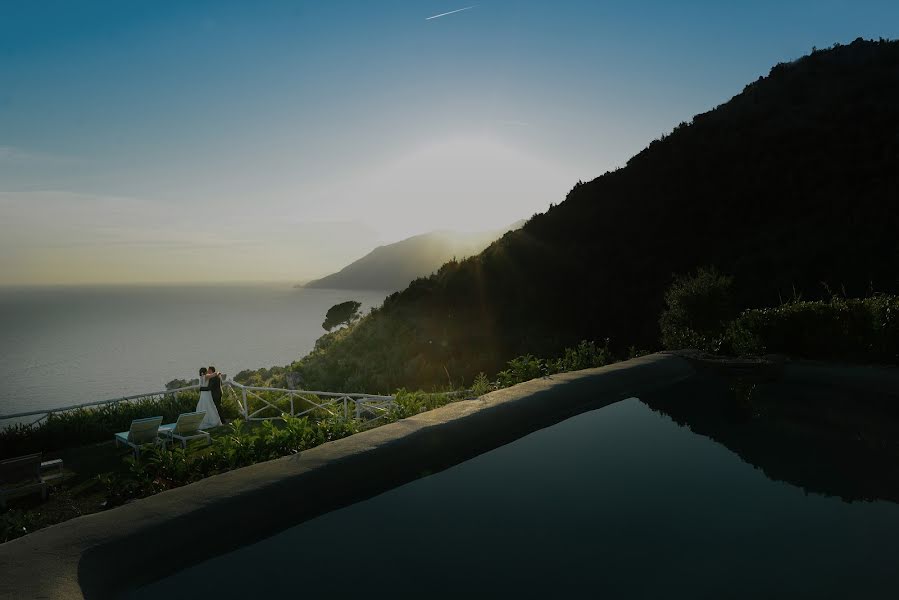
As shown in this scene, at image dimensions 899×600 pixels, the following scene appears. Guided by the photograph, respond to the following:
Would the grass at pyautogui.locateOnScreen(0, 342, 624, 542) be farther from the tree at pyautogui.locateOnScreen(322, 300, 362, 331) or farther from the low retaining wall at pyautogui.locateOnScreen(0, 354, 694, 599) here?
the tree at pyautogui.locateOnScreen(322, 300, 362, 331)

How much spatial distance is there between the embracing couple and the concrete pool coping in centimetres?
676

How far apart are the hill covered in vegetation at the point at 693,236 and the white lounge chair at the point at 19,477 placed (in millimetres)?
22351

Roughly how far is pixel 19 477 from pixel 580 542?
6.89 m

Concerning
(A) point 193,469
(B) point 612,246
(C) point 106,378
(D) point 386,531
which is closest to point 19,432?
(A) point 193,469

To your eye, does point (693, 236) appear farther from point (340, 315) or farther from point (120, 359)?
point (120, 359)

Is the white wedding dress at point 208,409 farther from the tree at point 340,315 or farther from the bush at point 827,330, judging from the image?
the tree at point 340,315

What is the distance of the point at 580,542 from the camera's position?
397 cm

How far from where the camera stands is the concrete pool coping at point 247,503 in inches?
128

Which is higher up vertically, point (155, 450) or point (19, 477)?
point (155, 450)

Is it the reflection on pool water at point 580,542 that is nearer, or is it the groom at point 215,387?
the reflection on pool water at point 580,542

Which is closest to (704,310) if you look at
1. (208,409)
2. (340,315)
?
(208,409)

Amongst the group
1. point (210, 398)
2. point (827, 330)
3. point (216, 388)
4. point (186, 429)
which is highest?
point (216, 388)

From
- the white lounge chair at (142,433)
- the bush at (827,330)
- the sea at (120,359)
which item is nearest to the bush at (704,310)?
the bush at (827,330)

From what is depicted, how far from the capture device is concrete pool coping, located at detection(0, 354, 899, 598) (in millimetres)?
3256
